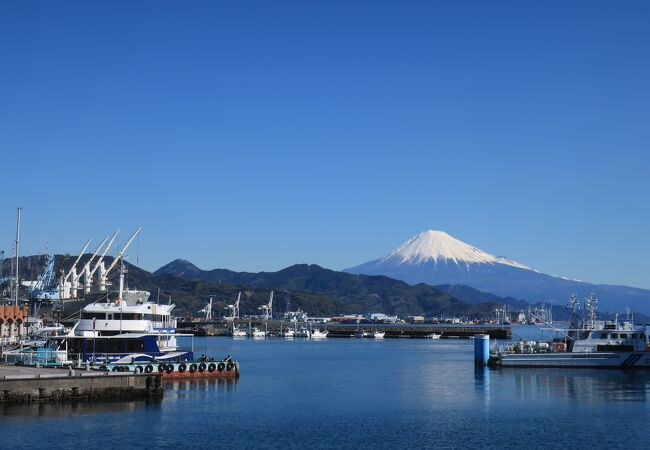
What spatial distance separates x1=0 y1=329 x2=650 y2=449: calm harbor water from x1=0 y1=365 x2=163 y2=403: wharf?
58.3 inches

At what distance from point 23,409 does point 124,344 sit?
17.9m

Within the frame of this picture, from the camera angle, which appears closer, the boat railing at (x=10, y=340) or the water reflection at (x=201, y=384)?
the water reflection at (x=201, y=384)

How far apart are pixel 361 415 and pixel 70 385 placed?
16853mm

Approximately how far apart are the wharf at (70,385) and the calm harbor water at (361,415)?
1.48 m

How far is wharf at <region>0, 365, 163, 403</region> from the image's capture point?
151 ft

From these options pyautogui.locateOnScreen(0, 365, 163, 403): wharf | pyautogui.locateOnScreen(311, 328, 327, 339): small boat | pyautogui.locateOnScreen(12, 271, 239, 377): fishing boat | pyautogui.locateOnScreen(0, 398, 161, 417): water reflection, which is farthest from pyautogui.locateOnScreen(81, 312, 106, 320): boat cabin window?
pyautogui.locateOnScreen(311, 328, 327, 339): small boat

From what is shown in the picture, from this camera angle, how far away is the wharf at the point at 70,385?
1816 inches

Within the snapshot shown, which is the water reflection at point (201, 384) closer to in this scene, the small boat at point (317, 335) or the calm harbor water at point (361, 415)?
the calm harbor water at point (361, 415)

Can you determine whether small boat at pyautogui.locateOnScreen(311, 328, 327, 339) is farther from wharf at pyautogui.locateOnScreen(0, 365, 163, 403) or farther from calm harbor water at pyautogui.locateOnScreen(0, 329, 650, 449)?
wharf at pyautogui.locateOnScreen(0, 365, 163, 403)

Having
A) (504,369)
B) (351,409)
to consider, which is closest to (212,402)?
(351,409)

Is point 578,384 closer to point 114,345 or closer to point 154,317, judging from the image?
point 154,317

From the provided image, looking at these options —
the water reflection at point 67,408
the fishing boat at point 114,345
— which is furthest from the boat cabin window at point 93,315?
the water reflection at point 67,408

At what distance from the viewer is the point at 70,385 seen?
47969 millimetres

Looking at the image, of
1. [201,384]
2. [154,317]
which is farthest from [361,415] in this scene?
[154,317]
